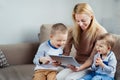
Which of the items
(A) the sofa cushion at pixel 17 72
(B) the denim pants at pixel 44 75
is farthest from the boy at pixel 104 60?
(A) the sofa cushion at pixel 17 72

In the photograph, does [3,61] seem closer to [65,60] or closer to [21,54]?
[21,54]

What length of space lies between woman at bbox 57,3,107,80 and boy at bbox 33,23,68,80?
0.10 metres

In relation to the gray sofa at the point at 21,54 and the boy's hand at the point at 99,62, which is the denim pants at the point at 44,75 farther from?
the gray sofa at the point at 21,54

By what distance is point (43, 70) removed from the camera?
6.64 ft

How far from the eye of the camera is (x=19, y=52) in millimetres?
3078

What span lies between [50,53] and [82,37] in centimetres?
28

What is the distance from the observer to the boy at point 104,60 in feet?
6.10

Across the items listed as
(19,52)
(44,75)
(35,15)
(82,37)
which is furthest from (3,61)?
(82,37)

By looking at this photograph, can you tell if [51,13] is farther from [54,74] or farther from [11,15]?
[54,74]

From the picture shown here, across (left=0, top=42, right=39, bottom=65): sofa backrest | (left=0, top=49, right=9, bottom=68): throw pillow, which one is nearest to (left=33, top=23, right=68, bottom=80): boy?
(left=0, top=49, right=9, bottom=68): throw pillow

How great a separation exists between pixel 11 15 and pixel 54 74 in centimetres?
147

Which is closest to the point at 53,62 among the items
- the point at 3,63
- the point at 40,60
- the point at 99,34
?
the point at 40,60

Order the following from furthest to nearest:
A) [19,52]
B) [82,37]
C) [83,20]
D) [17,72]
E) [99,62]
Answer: [19,52] < [17,72] < [82,37] < [83,20] < [99,62]

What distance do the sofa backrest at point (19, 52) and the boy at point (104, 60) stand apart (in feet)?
4.28
